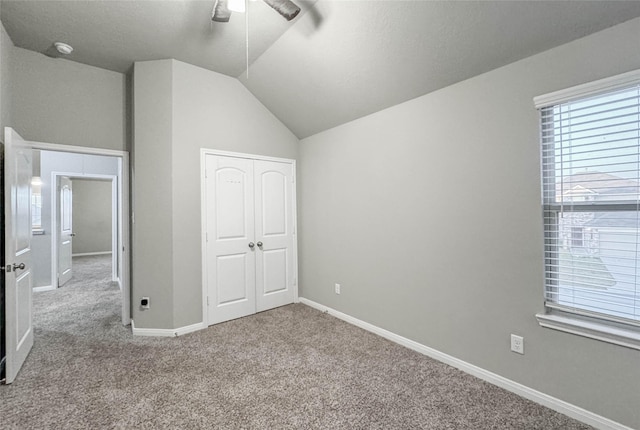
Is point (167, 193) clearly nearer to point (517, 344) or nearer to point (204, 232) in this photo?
point (204, 232)

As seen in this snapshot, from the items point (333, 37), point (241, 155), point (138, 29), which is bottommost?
point (241, 155)

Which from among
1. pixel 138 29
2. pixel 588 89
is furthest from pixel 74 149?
pixel 588 89

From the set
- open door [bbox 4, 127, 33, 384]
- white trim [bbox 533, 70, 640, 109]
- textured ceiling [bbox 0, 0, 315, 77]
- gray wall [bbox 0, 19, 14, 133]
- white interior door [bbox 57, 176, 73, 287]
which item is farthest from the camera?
white interior door [bbox 57, 176, 73, 287]

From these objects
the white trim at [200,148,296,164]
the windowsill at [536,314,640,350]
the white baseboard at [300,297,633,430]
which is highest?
the white trim at [200,148,296,164]

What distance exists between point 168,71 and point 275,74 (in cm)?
116

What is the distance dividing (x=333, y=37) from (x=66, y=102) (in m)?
2.91

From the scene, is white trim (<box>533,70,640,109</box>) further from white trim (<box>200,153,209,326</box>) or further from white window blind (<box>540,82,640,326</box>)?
white trim (<box>200,153,209,326</box>)

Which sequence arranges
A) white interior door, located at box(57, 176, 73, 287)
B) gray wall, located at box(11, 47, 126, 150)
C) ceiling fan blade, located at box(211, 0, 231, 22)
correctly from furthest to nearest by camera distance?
white interior door, located at box(57, 176, 73, 287) < gray wall, located at box(11, 47, 126, 150) < ceiling fan blade, located at box(211, 0, 231, 22)

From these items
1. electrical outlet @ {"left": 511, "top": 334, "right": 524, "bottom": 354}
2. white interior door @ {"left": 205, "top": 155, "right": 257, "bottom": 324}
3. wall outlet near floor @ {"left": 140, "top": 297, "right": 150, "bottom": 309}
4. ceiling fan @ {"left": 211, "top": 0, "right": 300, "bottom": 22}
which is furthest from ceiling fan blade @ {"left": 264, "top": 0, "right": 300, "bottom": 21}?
wall outlet near floor @ {"left": 140, "top": 297, "right": 150, "bottom": 309}

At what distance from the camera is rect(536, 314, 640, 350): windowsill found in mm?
1612

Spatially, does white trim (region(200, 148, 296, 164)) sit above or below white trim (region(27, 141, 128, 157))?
above

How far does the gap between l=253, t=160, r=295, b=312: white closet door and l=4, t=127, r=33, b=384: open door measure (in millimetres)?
2190

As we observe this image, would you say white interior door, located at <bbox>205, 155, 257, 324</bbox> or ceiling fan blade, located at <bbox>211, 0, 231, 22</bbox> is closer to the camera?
ceiling fan blade, located at <bbox>211, 0, 231, 22</bbox>

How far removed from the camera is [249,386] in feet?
7.10
